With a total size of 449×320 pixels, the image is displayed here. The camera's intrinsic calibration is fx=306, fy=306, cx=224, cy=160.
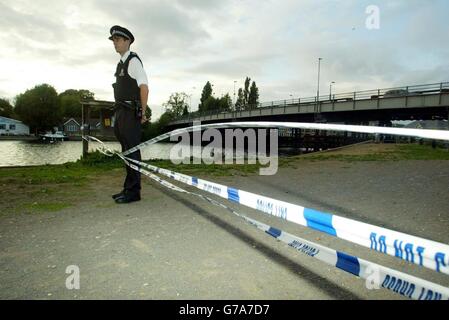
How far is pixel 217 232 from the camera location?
3.71 m

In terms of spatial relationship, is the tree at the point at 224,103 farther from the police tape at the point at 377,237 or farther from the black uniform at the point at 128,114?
the police tape at the point at 377,237

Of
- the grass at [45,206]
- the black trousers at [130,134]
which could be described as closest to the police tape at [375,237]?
the black trousers at [130,134]

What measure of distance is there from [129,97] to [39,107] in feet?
304

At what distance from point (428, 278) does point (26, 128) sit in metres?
115

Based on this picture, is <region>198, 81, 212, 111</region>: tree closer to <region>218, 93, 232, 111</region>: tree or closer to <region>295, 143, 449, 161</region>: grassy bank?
<region>218, 93, 232, 111</region>: tree

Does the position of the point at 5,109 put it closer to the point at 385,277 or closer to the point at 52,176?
the point at 52,176

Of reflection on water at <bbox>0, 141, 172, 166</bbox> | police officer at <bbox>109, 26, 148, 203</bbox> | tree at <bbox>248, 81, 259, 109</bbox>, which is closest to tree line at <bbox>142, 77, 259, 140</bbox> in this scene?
tree at <bbox>248, 81, 259, 109</bbox>

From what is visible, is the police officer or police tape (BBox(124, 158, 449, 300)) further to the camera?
the police officer

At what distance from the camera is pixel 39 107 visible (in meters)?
82.8

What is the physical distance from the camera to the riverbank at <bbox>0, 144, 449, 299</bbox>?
7.96 ft

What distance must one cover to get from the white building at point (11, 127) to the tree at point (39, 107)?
482 inches

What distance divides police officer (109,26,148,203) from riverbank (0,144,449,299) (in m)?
0.49

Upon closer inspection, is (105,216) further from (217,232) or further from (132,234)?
(217,232)

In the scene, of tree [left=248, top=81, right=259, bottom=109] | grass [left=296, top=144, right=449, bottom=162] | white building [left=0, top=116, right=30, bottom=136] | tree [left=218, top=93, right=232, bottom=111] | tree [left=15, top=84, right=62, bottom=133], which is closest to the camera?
grass [left=296, top=144, right=449, bottom=162]
